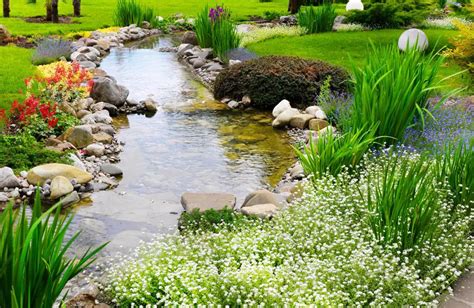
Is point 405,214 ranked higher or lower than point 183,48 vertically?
higher

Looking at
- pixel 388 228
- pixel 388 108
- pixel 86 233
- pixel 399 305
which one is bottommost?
pixel 86 233

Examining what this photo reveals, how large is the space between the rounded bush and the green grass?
448 cm

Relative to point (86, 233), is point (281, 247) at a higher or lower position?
higher

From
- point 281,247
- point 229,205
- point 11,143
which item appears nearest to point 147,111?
point 11,143

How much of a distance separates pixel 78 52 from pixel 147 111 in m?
6.33

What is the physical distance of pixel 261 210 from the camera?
7477mm

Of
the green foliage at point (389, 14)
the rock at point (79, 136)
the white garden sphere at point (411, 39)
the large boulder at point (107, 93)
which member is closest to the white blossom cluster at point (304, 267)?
the rock at point (79, 136)

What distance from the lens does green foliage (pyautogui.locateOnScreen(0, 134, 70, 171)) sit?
9048mm

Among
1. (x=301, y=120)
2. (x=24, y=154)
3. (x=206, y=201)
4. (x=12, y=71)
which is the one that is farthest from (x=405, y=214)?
(x=12, y=71)

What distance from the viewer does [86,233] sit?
7.34 metres

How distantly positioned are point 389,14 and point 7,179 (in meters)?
18.2

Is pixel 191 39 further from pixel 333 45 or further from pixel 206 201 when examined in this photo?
pixel 206 201

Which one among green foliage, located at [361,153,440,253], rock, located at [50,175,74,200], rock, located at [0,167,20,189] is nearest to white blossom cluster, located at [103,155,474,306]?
green foliage, located at [361,153,440,253]

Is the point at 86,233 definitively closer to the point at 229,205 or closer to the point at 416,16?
the point at 229,205
